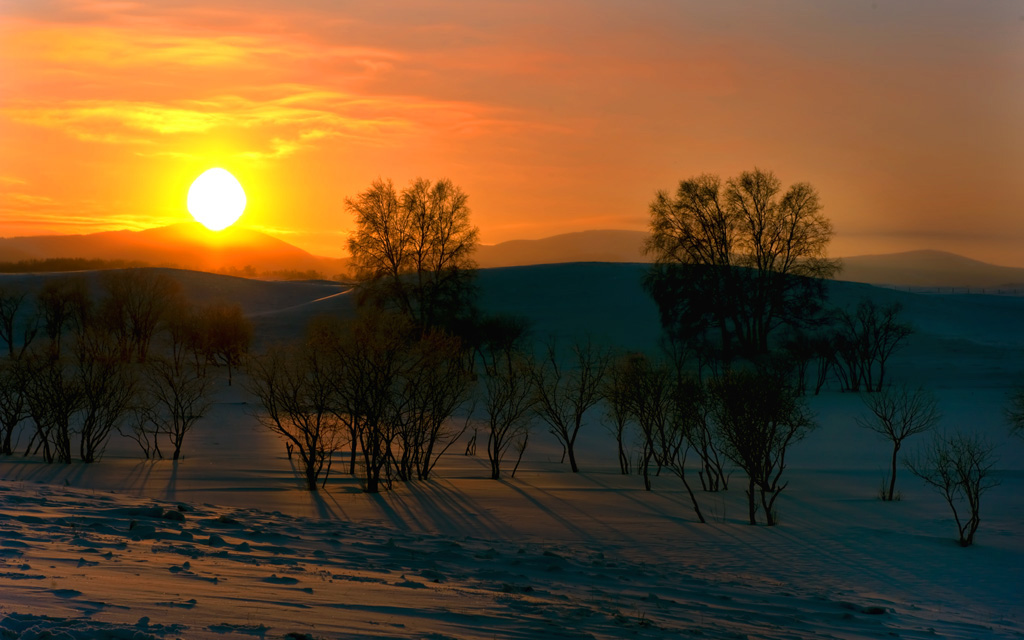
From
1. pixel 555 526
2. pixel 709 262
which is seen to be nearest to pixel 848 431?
pixel 709 262

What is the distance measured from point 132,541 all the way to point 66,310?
189 feet

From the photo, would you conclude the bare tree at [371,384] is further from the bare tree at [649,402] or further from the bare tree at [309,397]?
the bare tree at [649,402]

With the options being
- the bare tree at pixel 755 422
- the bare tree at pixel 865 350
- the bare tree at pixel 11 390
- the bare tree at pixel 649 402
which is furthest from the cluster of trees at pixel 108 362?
the bare tree at pixel 865 350

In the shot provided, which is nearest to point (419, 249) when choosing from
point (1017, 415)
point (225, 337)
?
point (225, 337)

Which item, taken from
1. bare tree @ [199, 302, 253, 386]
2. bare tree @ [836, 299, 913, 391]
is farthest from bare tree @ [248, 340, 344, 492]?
bare tree @ [836, 299, 913, 391]

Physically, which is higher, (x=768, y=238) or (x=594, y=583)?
(x=768, y=238)

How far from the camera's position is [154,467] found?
77.3 feet

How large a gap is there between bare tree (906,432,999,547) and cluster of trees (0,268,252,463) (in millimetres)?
20888

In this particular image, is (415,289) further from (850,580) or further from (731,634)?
(731,634)

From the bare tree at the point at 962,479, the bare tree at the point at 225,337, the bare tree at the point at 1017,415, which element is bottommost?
the bare tree at the point at 962,479

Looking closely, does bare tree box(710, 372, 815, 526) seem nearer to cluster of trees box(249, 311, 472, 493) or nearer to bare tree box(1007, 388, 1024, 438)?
cluster of trees box(249, 311, 472, 493)

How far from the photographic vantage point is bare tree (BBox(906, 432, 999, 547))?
1759 cm

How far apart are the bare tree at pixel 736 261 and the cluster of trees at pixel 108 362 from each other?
25.1m

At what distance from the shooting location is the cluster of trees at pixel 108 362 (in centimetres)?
2506
